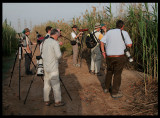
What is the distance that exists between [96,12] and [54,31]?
552cm

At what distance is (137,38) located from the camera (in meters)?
6.80

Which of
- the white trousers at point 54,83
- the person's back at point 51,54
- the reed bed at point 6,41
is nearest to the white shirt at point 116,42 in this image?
the person's back at point 51,54

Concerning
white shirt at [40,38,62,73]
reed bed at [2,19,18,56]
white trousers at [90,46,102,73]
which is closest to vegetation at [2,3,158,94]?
reed bed at [2,19,18,56]

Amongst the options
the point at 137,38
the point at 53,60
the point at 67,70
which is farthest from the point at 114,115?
the point at 67,70

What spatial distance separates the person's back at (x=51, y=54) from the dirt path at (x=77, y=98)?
96cm

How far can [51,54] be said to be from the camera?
4.20 meters

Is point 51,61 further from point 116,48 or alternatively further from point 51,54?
point 116,48

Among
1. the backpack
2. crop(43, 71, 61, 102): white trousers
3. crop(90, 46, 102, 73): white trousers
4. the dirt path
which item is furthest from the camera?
crop(90, 46, 102, 73): white trousers

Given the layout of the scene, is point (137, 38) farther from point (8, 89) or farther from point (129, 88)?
point (8, 89)

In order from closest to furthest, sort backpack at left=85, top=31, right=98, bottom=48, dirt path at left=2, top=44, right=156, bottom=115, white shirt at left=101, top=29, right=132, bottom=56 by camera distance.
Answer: dirt path at left=2, top=44, right=156, bottom=115
white shirt at left=101, top=29, right=132, bottom=56
backpack at left=85, top=31, right=98, bottom=48

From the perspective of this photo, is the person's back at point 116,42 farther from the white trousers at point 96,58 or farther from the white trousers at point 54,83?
the white trousers at point 96,58

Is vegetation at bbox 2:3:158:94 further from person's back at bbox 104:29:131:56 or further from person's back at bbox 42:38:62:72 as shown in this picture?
person's back at bbox 42:38:62:72

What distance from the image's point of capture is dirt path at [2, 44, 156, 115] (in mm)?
4113

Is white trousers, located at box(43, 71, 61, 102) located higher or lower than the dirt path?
higher
